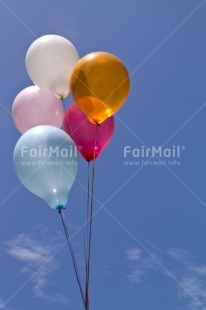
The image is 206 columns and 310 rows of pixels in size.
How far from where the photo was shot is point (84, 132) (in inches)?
196

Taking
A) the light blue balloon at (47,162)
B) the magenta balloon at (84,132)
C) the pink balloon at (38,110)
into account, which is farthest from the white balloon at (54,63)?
the light blue balloon at (47,162)

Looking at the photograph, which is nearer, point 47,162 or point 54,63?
point 47,162

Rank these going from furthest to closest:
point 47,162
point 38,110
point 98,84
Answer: point 38,110 < point 98,84 < point 47,162

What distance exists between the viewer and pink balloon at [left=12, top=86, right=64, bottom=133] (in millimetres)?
5164

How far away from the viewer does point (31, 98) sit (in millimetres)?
5230

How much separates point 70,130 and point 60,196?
0.77m

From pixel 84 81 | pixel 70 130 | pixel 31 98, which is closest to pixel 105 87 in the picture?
pixel 84 81

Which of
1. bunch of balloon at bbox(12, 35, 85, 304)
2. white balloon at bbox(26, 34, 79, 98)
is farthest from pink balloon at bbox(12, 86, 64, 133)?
white balloon at bbox(26, 34, 79, 98)

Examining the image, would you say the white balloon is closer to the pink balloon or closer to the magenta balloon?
the pink balloon

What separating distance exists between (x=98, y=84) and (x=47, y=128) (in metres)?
0.65

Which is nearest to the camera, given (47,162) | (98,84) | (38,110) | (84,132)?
(47,162)

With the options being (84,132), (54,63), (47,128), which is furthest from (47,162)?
(54,63)

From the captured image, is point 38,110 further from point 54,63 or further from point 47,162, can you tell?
point 47,162

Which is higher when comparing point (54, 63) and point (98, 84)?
point (54, 63)
